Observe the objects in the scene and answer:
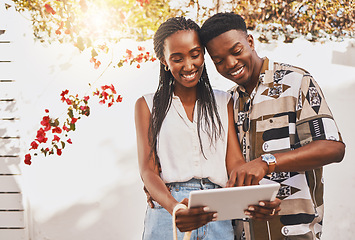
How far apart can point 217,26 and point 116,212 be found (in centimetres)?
213

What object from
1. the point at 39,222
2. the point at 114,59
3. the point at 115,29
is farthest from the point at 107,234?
the point at 115,29

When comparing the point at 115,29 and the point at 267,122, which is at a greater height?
the point at 115,29

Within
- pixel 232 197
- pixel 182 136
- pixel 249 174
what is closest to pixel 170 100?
pixel 182 136

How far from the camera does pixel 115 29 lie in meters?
3.80

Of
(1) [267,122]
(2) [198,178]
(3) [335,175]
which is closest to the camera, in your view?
(2) [198,178]

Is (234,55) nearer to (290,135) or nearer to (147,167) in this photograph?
(290,135)

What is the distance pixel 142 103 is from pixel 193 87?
0.93 ft

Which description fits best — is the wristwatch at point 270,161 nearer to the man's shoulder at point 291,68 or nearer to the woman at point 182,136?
the woman at point 182,136

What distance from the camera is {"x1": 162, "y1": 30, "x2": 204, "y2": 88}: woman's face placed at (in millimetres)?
2104

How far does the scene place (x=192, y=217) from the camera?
169 centimetres

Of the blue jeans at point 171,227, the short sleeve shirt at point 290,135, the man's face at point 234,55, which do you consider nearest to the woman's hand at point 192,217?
the blue jeans at point 171,227

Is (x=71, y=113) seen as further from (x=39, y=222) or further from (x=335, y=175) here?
(x=335, y=175)

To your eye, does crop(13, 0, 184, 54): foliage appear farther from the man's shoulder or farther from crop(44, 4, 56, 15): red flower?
the man's shoulder

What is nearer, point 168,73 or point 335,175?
point 168,73
